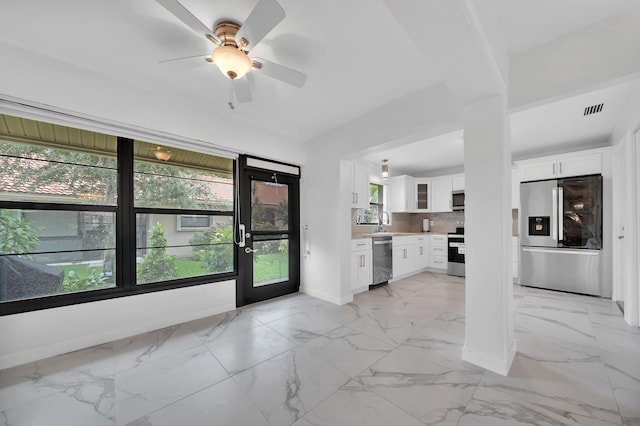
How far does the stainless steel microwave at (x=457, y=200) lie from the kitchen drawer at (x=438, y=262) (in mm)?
1139

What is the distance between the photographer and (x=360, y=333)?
249 cm

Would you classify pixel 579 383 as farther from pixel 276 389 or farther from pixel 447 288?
pixel 447 288

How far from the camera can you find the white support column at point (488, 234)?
1800mm

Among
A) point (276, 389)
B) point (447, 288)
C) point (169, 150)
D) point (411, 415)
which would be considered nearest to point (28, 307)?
point (169, 150)

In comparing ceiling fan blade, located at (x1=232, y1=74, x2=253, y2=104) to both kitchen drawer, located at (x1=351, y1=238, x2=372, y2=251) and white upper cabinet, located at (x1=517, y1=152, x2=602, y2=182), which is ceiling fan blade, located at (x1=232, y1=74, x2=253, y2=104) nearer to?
kitchen drawer, located at (x1=351, y1=238, x2=372, y2=251)

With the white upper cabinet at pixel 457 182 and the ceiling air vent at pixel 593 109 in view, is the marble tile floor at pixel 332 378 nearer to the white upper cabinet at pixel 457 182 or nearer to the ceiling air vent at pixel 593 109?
the ceiling air vent at pixel 593 109

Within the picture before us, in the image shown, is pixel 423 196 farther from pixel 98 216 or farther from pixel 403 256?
pixel 98 216

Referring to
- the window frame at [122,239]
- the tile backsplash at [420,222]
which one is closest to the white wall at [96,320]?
the window frame at [122,239]

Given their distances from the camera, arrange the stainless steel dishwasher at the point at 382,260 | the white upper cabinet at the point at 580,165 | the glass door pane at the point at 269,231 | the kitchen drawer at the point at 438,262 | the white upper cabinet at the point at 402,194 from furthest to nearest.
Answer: the white upper cabinet at the point at 402,194 < the kitchen drawer at the point at 438,262 < the stainless steel dishwasher at the point at 382,260 < the white upper cabinet at the point at 580,165 < the glass door pane at the point at 269,231

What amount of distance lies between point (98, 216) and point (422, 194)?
577 cm

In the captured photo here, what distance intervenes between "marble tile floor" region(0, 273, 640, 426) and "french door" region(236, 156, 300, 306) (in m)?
0.77

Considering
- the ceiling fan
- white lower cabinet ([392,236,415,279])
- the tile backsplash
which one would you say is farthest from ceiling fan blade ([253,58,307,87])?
the tile backsplash

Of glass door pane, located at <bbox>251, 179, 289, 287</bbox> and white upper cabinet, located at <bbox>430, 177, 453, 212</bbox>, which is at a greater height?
white upper cabinet, located at <bbox>430, 177, 453, 212</bbox>

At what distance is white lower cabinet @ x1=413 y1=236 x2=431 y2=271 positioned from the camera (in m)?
5.26
